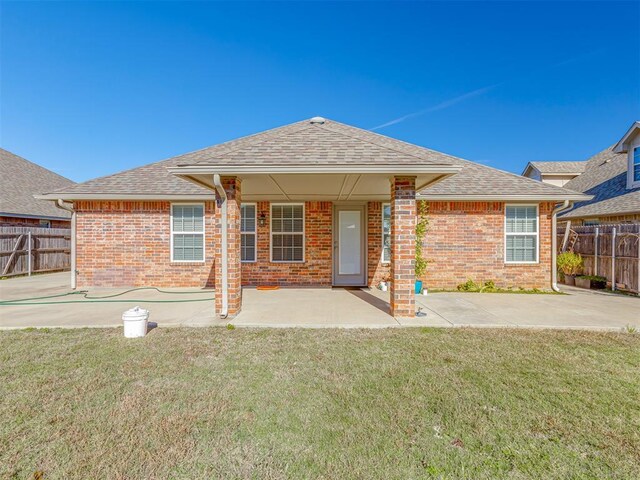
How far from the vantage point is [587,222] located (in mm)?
12734

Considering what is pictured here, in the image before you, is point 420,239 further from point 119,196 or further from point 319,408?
point 119,196

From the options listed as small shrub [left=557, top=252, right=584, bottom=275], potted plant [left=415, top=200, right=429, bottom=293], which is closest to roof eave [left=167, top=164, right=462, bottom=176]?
potted plant [left=415, top=200, right=429, bottom=293]

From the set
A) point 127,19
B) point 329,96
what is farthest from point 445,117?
point 127,19

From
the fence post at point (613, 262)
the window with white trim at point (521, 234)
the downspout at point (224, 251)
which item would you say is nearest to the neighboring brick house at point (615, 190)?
the fence post at point (613, 262)

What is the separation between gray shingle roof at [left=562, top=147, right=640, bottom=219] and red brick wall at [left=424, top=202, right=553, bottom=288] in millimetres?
4298

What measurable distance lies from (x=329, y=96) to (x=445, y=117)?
24.4ft

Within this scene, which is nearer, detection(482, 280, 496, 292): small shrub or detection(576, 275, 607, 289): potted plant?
detection(482, 280, 496, 292): small shrub

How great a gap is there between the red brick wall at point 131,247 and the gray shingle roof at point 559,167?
746 inches

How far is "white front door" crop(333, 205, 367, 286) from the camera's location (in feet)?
31.7

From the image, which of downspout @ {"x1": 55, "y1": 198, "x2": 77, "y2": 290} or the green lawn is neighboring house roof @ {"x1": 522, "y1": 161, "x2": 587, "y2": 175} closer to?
the green lawn

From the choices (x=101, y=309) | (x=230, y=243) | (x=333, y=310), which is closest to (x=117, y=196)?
(x=101, y=309)

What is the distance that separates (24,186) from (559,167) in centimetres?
2980

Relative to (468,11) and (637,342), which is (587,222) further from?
(637,342)

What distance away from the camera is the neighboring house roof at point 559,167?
17.7 m
